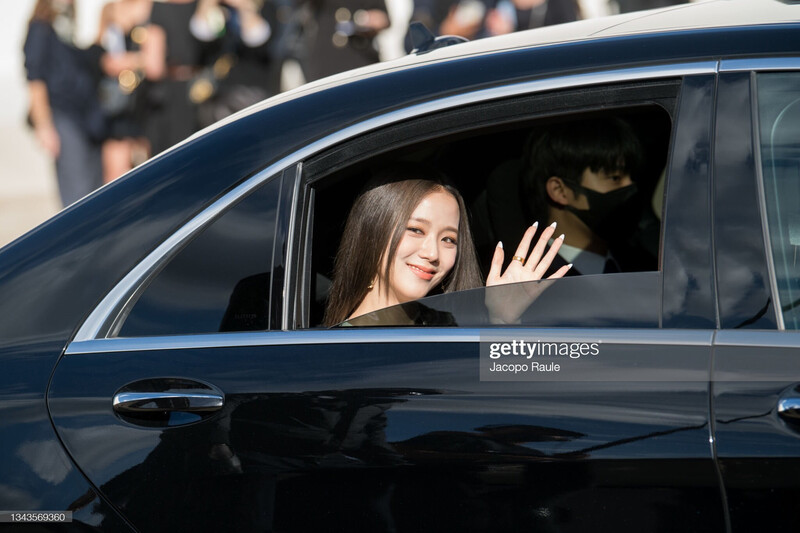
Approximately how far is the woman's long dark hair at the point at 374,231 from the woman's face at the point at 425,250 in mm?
18

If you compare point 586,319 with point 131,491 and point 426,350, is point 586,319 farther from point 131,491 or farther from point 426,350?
point 131,491

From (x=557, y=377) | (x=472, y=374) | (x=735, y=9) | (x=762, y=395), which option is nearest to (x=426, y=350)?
(x=472, y=374)

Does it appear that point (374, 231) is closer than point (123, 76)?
Yes

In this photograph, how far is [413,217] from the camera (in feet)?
8.68

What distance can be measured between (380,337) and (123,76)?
5.86 meters

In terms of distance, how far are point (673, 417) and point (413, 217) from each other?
88 centimetres

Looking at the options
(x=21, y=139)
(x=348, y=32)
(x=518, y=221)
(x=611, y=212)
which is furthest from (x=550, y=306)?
(x=21, y=139)

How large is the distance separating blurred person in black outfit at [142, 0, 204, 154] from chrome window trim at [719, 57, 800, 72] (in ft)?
18.5

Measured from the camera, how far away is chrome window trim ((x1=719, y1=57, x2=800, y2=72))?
Answer: 2.07 m

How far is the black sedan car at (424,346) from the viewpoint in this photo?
1.96 metres

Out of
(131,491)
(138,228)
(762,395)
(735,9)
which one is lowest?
(131,491)

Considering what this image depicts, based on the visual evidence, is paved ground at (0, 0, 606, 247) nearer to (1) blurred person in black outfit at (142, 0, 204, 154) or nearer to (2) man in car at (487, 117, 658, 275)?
(1) blurred person in black outfit at (142, 0, 204, 154)

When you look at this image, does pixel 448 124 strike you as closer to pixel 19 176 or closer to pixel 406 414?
pixel 406 414

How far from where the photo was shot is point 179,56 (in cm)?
748
